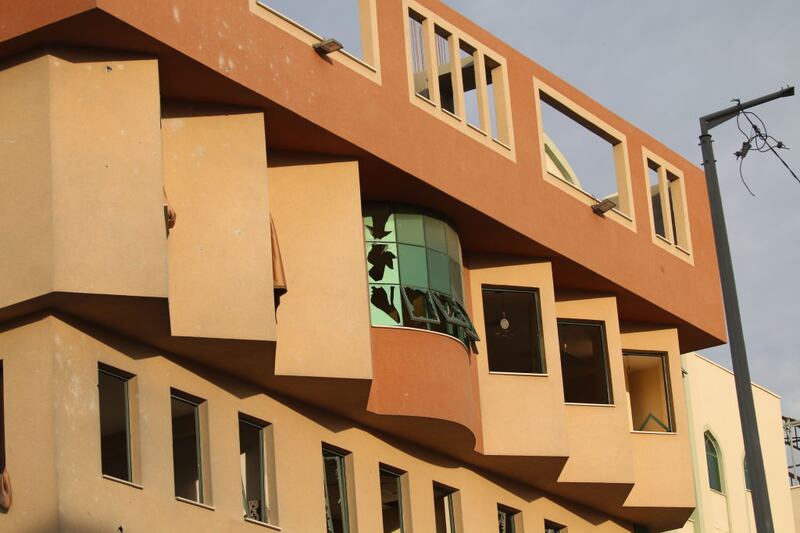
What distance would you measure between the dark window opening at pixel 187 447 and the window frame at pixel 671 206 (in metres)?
12.9

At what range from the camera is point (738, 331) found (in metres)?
23.1

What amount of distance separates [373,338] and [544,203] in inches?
217

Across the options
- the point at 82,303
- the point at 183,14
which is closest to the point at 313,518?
the point at 82,303

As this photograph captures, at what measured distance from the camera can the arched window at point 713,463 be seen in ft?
175

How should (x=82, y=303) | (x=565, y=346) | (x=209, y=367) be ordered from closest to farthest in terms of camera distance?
(x=82, y=303) < (x=209, y=367) < (x=565, y=346)

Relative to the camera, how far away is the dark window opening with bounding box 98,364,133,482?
1052 inches

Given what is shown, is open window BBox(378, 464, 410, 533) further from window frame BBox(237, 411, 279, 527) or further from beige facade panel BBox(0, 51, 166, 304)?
beige facade panel BBox(0, 51, 166, 304)

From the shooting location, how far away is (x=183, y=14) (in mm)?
27641

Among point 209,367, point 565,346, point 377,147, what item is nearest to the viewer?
point 209,367

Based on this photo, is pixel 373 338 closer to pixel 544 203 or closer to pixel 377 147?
pixel 377 147

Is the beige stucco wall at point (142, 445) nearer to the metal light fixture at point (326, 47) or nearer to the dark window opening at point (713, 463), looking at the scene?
the metal light fixture at point (326, 47)

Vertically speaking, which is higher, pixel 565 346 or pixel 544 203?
pixel 544 203

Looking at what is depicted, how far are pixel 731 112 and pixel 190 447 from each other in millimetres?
9541

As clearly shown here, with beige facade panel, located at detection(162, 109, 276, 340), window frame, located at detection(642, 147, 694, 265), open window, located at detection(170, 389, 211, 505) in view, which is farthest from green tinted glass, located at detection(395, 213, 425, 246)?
window frame, located at detection(642, 147, 694, 265)
